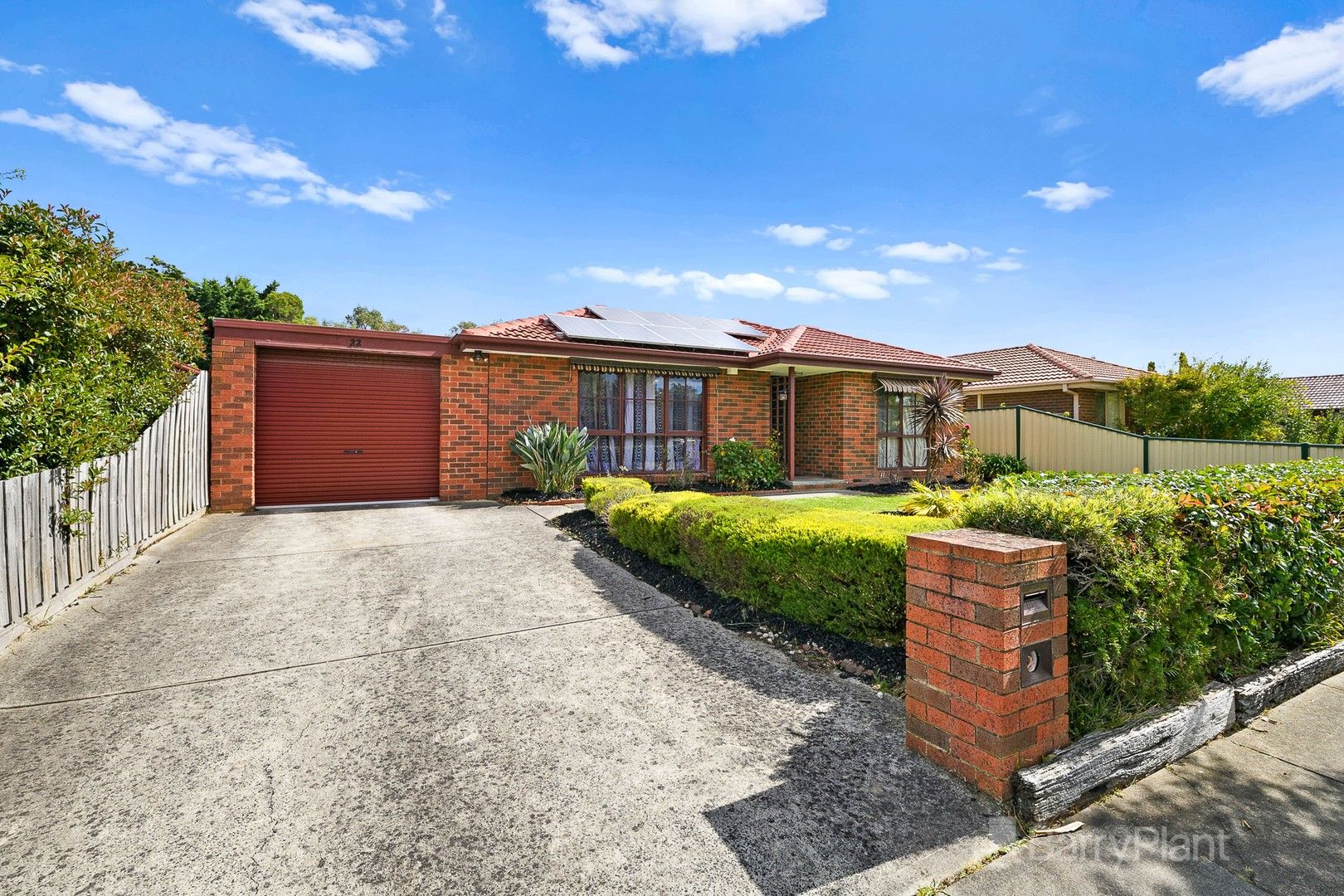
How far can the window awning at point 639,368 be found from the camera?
1108 cm

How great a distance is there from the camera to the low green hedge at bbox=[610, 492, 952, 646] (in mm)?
3514

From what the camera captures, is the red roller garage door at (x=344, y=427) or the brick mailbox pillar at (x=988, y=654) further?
the red roller garage door at (x=344, y=427)

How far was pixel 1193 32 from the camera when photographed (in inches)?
294

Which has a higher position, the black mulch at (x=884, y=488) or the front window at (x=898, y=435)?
the front window at (x=898, y=435)

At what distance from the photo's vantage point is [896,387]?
43.1 ft

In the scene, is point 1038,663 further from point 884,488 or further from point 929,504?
point 884,488

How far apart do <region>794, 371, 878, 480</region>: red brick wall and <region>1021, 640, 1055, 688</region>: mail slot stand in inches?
414

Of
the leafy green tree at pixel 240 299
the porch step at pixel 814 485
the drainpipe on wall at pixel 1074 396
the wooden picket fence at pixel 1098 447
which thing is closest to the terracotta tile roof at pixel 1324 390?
the drainpipe on wall at pixel 1074 396

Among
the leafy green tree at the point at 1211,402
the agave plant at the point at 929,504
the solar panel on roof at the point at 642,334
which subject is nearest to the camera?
the agave plant at the point at 929,504

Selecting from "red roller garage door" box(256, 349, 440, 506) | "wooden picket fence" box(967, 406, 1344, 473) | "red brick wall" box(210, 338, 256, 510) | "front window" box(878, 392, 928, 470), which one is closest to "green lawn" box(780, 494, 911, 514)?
"front window" box(878, 392, 928, 470)

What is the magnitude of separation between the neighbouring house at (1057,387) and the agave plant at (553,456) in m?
12.8

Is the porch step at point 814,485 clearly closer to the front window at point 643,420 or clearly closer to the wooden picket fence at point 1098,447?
the front window at point 643,420

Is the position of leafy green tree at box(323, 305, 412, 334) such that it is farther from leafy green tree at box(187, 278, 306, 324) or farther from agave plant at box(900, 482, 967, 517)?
agave plant at box(900, 482, 967, 517)

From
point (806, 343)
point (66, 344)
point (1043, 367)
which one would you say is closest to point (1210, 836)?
point (66, 344)
